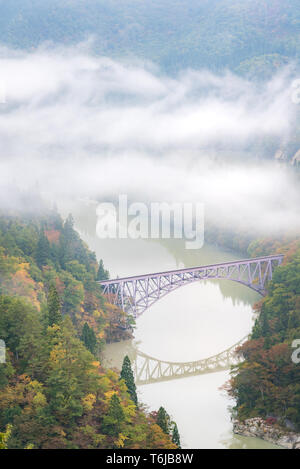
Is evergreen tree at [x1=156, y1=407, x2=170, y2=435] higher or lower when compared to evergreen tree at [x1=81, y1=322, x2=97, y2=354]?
lower

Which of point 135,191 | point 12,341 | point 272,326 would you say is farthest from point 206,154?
point 12,341

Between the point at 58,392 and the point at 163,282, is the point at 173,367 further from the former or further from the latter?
the point at 58,392

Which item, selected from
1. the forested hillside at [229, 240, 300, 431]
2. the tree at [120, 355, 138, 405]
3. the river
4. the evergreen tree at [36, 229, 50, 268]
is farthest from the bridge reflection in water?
the evergreen tree at [36, 229, 50, 268]

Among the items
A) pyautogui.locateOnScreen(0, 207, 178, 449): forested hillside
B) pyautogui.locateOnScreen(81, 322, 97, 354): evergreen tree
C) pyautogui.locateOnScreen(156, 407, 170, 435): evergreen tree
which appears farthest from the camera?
pyautogui.locateOnScreen(81, 322, 97, 354): evergreen tree

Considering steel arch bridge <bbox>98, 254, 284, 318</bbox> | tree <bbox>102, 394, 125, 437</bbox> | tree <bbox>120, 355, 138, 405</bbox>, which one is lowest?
tree <bbox>102, 394, 125, 437</bbox>

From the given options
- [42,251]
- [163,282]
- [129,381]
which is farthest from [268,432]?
[42,251]

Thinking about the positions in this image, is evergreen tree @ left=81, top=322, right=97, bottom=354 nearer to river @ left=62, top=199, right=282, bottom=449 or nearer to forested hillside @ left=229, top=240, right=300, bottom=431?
river @ left=62, top=199, right=282, bottom=449

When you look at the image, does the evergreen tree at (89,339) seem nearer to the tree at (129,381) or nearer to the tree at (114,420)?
the tree at (129,381)

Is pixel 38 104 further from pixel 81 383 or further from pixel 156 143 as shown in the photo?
pixel 81 383
